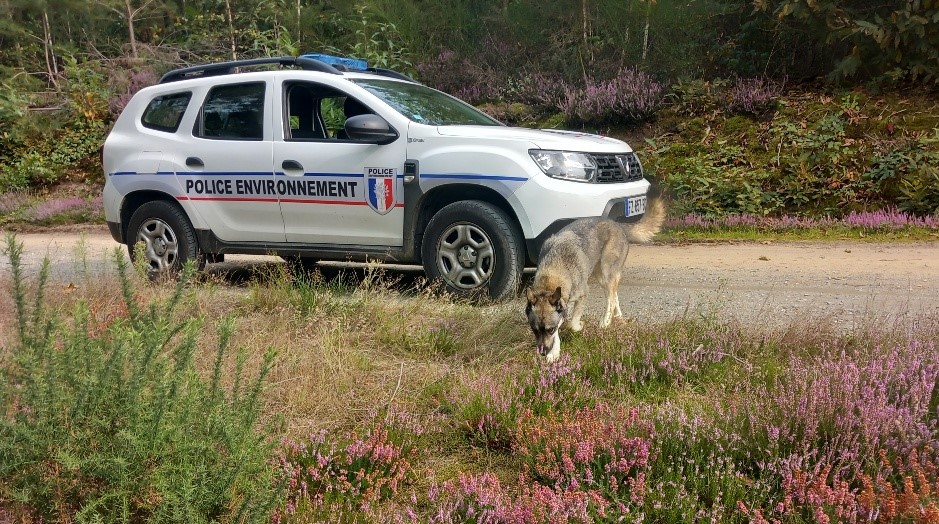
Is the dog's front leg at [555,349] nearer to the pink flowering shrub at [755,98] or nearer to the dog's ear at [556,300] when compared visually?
the dog's ear at [556,300]

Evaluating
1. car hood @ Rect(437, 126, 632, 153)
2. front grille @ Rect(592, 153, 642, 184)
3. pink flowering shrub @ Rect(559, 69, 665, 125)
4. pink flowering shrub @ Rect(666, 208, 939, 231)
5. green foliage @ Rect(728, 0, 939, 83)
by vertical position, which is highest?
green foliage @ Rect(728, 0, 939, 83)

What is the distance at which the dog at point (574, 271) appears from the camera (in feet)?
15.1

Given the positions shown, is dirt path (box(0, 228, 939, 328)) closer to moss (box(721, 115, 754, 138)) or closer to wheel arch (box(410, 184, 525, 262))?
wheel arch (box(410, 184, 525, 262))

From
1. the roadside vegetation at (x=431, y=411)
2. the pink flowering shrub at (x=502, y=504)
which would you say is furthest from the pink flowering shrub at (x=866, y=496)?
the pink flowering shrub at (x=502, y=504)

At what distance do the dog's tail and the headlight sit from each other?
1.84ft

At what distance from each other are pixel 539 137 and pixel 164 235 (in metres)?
3.95

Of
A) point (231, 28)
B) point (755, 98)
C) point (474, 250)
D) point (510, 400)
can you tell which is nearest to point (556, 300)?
point (510, 400)

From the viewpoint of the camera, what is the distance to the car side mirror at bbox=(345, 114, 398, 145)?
20.6 ft

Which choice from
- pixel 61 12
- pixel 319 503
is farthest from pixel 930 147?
pixel 61 12

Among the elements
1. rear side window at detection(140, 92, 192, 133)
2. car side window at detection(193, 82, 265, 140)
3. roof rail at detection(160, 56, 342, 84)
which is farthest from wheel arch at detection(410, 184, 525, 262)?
rear side window at detection(140, 92, 192, 133)

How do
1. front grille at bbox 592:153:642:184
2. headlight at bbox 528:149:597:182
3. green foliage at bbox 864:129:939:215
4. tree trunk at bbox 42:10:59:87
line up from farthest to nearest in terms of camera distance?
tree trunk at bbox 42:10:59:87
green foliage at bbox 864:129:939:215
front grille at bbox 592:153:642:184
headlight at bbox 528:149:597:182

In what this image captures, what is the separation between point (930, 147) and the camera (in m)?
10.4

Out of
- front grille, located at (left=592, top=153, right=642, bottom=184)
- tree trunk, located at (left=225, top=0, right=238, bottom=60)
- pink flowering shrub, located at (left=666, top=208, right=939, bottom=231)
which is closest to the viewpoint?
front grille, located at (left=592, top=153, right=642, bottom=184)

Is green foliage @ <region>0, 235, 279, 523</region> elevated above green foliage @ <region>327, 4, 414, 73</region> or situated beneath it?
situated beneath
